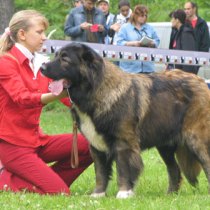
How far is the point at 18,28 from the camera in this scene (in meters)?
6.79

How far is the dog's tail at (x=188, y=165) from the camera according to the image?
7.38 m

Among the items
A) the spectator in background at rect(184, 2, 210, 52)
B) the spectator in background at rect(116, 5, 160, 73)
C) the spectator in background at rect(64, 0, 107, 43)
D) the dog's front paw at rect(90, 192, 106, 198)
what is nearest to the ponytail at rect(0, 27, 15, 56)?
the dog's front paw at rect(90, 192, 106, 198)

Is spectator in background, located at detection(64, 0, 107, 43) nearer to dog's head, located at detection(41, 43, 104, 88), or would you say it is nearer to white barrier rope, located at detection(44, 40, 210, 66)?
white barrier rope, located at detection(44, 40, 210, 66)

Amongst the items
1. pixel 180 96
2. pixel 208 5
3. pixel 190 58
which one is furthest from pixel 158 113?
pixel 208 5

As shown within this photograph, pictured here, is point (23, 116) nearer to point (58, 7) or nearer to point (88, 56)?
point (88, 56)

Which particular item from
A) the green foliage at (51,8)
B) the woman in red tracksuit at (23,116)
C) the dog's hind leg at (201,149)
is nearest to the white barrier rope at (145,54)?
the woman in red tracksuit at (23,116)

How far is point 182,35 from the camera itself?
44.8 feet

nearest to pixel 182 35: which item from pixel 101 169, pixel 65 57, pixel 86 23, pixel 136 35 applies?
pixel 136 35

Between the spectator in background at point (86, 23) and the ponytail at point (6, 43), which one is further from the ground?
the ponytail at point (6, 43)

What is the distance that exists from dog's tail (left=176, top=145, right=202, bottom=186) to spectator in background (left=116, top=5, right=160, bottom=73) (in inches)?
208

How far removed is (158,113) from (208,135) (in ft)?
2.06

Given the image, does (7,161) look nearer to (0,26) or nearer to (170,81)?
(170,81)

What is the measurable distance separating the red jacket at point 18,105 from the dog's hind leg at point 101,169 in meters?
0.63

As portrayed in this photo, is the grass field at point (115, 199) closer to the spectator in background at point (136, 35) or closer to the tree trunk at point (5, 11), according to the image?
the spectator in background at point (136, 35)
